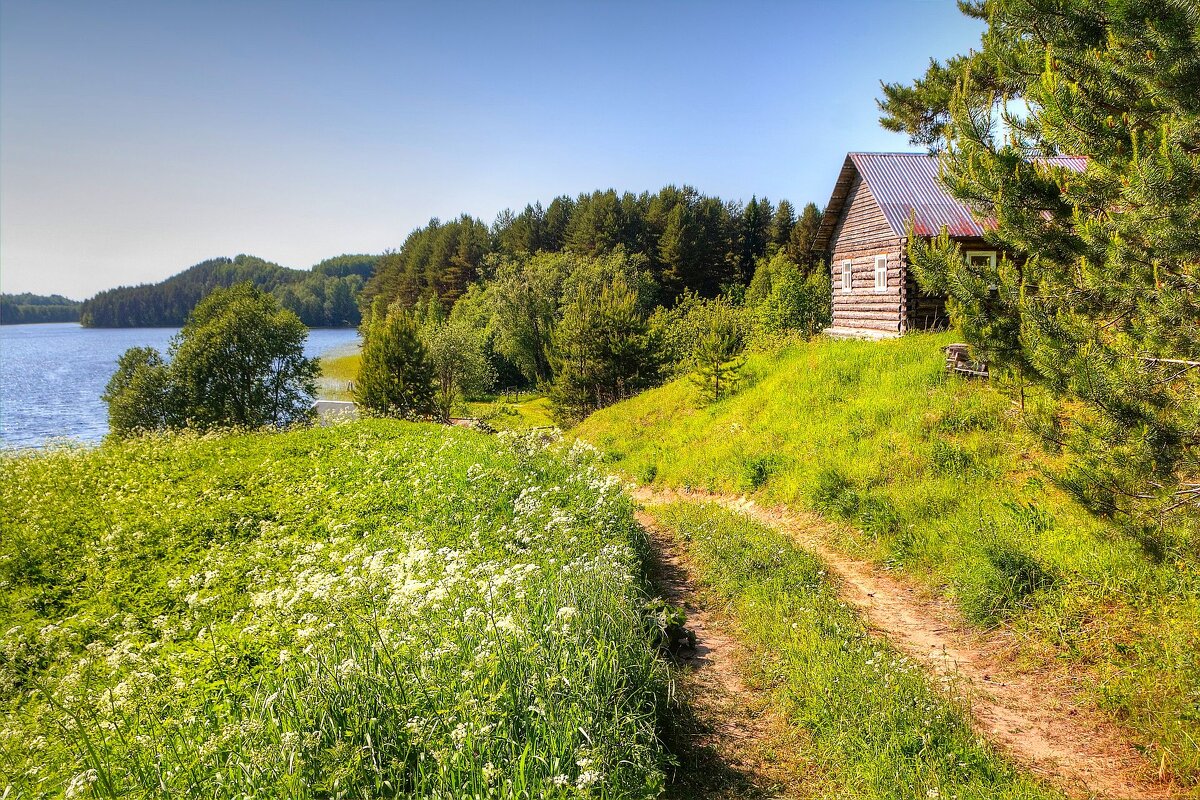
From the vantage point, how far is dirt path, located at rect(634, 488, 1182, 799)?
4.14 m

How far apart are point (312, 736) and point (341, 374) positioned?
8271 cm

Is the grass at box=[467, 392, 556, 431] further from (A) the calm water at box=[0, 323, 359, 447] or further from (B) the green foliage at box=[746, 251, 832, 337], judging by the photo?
(A) the calm water at box=[0, 323, 359, 447]

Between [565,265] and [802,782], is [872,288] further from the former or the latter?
[565,265]

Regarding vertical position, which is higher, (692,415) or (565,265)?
(565,265)

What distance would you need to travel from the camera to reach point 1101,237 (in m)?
4.88

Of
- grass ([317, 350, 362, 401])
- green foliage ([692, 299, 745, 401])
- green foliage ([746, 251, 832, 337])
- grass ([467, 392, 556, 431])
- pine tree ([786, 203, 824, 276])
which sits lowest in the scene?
grass ([467, 392, 556, 431])

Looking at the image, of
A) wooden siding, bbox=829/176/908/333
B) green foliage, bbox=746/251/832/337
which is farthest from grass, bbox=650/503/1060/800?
green foliage, bbox=746/251/832/337

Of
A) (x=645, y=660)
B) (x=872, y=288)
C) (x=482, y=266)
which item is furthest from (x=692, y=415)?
(x=482, y=266)

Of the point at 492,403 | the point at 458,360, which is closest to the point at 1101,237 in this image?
the point at 458,360

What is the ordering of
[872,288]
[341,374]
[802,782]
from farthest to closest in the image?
[341,374], [872,288], [802,782]

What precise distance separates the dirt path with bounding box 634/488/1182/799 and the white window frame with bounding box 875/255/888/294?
13.8m

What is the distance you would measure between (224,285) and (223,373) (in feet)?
432

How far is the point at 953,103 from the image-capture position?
5.79 metres

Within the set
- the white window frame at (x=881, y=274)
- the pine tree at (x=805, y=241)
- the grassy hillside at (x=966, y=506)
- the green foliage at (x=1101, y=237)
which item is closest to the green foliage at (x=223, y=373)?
the grassy hillside at (x=966, y=506)
